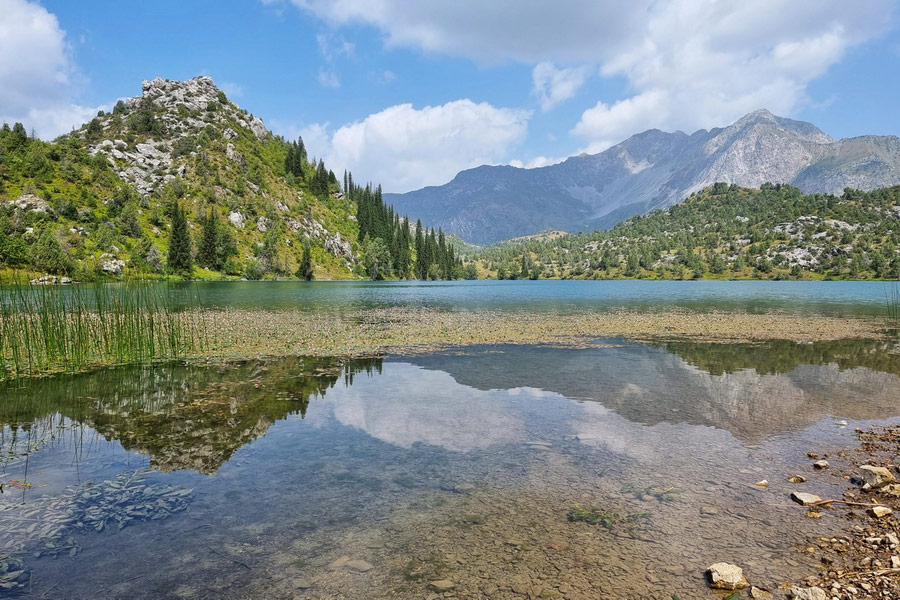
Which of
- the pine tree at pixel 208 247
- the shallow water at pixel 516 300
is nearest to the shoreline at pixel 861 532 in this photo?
the shallow water at pixel 516 300

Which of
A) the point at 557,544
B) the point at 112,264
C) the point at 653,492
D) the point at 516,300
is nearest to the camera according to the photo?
the point at 557,544

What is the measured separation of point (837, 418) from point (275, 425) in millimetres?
20534

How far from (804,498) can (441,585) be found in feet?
28.4

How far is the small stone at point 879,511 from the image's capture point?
9258 mm

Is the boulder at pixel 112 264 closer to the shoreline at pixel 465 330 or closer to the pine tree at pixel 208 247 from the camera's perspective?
the pine tree at pixel 208 247

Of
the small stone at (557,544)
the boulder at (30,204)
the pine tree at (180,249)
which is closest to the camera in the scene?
the small stone at (557,544)

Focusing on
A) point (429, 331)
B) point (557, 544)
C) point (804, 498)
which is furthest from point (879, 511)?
point (429, 331)

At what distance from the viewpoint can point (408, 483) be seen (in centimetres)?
1092

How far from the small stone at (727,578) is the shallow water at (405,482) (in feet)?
0.82

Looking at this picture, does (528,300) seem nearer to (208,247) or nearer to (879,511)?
(879,511)

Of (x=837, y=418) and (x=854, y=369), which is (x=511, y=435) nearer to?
(x=837, y=418)

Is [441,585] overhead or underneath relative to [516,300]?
underneath

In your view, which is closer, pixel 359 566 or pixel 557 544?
pixel 359 566

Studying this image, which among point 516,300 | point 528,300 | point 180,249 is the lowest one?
point 528,300
